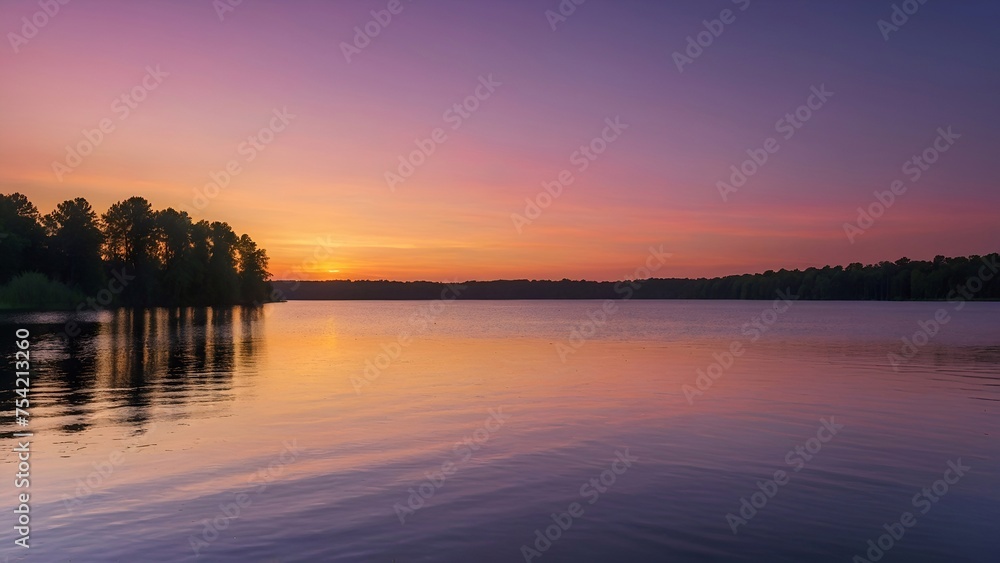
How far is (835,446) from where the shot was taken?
17.8 metres

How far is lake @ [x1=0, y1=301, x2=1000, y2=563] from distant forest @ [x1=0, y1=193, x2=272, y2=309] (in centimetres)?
9343

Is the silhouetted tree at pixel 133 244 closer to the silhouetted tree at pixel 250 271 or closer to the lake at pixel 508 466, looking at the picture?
the silhouetted tree at pixel 250 271

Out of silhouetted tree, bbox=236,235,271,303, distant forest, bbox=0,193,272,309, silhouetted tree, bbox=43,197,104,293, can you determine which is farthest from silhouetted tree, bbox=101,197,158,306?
silhouetted tree, bbox=236,235,271,303

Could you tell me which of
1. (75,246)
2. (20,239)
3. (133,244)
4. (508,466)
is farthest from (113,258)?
(508,466)

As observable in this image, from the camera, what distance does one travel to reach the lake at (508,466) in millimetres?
10766

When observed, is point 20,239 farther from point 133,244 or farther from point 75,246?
point 133,244

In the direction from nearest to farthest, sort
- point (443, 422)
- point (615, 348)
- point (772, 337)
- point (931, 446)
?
point (931, 446) → point (443, 422) → point (615, 348) → point (772, 337)

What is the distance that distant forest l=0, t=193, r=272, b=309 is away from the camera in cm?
10994

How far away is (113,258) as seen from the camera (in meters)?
140

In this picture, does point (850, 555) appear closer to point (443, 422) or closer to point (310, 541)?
point (310, 541)

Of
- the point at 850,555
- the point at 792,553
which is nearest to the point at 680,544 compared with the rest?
the point at 792,553

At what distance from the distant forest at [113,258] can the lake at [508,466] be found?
93.4 meters

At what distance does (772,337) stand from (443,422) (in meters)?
48.3

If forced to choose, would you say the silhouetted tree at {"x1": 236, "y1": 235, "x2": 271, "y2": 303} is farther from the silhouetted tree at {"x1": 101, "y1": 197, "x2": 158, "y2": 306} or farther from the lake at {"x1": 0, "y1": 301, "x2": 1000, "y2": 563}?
the lake at {"x1": 0, "y1": 301, "x2": 1000, "y2": 563}
